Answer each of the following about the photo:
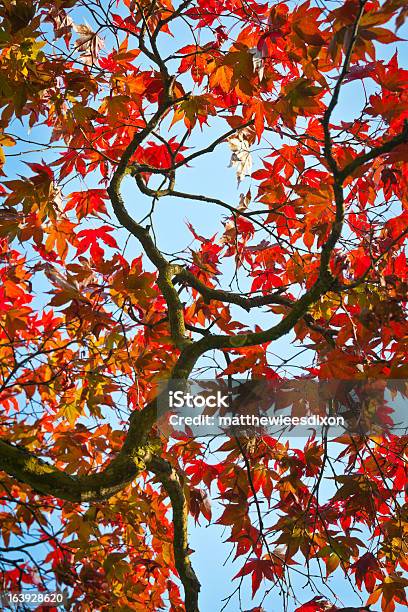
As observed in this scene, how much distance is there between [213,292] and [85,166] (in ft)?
2.60

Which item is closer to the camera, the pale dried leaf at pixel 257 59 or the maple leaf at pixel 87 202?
the pale dried leaf at pixel 257 59

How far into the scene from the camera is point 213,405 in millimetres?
1996

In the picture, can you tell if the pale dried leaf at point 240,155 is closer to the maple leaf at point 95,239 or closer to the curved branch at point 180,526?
the maple leaf at point 95,239

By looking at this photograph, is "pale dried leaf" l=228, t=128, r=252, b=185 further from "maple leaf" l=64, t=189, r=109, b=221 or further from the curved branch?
the curved branch

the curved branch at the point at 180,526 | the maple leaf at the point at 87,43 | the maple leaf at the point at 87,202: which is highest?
the maple leaf at the point at 87,43

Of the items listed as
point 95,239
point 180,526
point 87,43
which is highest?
point 87,43

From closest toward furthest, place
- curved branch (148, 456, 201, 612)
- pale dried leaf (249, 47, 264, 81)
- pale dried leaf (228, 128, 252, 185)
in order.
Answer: pale dried leaf (249, 47, 264, 81) < curved branch (148, 456, 201, 612) < pale dried leaf (228, 128, 252, 185)

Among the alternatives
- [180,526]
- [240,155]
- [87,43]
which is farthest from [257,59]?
[180,526]

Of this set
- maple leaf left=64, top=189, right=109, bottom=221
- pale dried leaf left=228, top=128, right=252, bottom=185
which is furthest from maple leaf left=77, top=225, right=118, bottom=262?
pale dried leaf left=228, top=128, right=252, bottom=185

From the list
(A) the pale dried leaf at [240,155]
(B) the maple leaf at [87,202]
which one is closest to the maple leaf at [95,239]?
(B) the maple leaf at [87,202]

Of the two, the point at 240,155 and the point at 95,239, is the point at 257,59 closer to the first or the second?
the point at 240,155

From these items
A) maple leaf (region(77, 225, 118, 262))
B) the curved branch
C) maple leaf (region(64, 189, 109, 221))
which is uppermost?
maple leaf (region(64, 189, 109, 221))

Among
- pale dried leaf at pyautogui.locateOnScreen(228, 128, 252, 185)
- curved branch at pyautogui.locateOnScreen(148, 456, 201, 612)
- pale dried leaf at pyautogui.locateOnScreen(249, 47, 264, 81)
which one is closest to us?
pale dried leaf at pyautogui.locateOnScreen(249, 47, 264, 81)

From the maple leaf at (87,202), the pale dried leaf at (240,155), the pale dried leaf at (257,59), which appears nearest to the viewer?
the pale dried leaf at (257,59)
